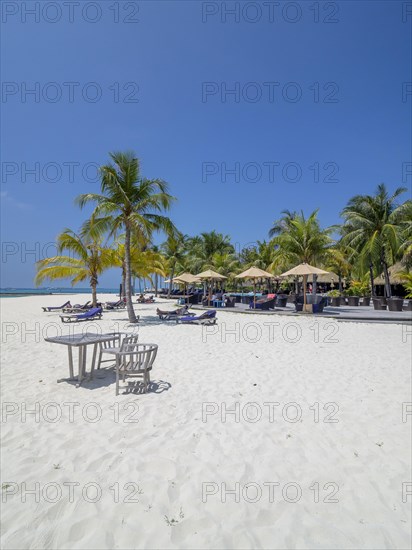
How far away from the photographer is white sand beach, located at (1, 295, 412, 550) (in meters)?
2.29

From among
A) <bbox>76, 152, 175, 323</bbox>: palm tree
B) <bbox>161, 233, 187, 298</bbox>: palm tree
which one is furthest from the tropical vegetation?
<bbox>161, 233, 187, 298</bbox>: palm tree

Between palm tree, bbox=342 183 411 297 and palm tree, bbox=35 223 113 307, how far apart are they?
62.1ft

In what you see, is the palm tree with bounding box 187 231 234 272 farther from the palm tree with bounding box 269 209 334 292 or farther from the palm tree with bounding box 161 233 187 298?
the palm tree with bounding box 269 209 334 292

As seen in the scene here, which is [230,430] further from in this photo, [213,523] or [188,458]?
[213,523]

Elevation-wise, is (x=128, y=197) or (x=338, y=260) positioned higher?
(x=128, y=197)

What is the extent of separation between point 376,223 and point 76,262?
901 inches

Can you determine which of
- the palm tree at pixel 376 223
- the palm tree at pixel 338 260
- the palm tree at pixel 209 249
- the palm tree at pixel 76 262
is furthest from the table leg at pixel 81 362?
the palm tree at pixel 209 249

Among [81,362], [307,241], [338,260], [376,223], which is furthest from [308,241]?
[81,362]

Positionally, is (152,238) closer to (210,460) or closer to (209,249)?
(210,460)

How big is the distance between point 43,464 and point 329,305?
23.2 meters

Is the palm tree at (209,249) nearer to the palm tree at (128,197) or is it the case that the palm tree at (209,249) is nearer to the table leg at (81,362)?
the palm tree at (128,197)

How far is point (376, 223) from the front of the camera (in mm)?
24312

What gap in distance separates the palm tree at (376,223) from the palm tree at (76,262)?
745 inches

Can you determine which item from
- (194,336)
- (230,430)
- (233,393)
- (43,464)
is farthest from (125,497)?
(194,336)
